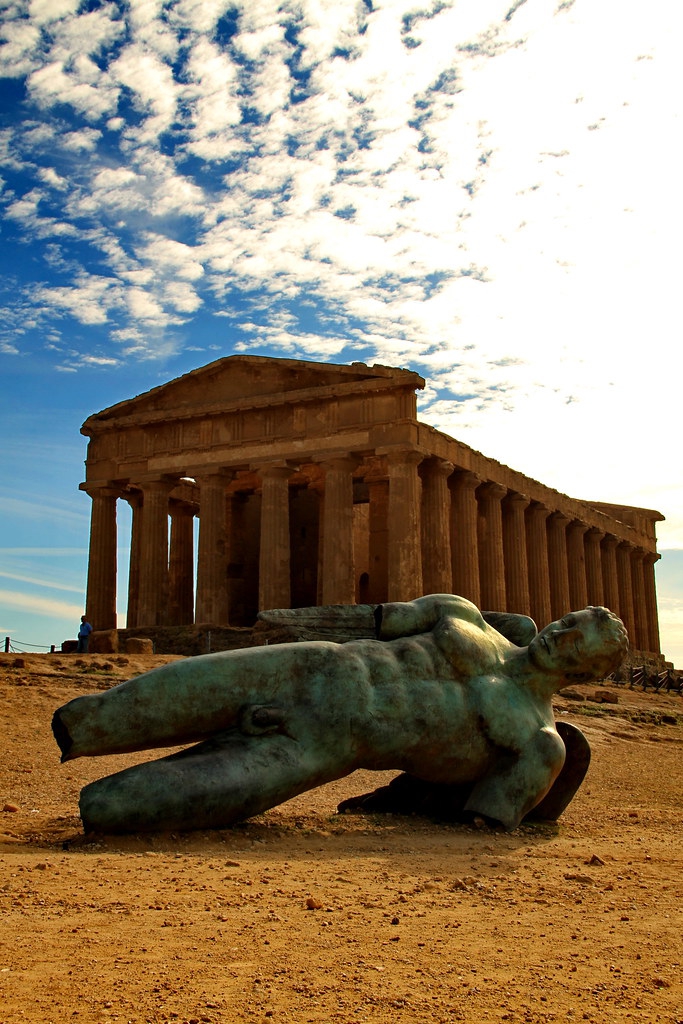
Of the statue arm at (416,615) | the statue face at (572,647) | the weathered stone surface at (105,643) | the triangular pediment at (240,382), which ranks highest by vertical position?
the triangular pediment at (240,382)

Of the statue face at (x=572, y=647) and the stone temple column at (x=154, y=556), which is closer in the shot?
the statue face at (x=572, y=647)

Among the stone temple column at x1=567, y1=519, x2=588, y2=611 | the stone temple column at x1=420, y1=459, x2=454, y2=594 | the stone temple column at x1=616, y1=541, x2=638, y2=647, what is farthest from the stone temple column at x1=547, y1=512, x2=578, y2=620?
the stone temple column at x1=420, y1=459, x2=454, y2=594

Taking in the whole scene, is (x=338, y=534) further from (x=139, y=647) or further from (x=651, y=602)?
(x=651, y=602)

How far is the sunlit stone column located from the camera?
1593 inches

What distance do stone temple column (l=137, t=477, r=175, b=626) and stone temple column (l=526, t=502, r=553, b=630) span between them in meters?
14.3

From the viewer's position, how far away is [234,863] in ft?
18.7

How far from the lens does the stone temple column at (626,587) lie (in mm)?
47969

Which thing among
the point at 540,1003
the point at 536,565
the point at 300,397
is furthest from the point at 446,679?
the point at 536,565

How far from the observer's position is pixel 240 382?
32438 millimetres

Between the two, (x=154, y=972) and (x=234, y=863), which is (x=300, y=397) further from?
(x=154, y=972)

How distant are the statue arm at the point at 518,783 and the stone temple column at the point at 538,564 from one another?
102 ft

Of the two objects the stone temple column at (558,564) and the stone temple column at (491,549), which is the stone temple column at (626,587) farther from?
the stone temple column at (491,549)

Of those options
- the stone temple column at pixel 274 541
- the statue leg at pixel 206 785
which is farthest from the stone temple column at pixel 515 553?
the statue leg at pixel 206 785

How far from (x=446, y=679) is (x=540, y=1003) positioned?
3.80 meters
